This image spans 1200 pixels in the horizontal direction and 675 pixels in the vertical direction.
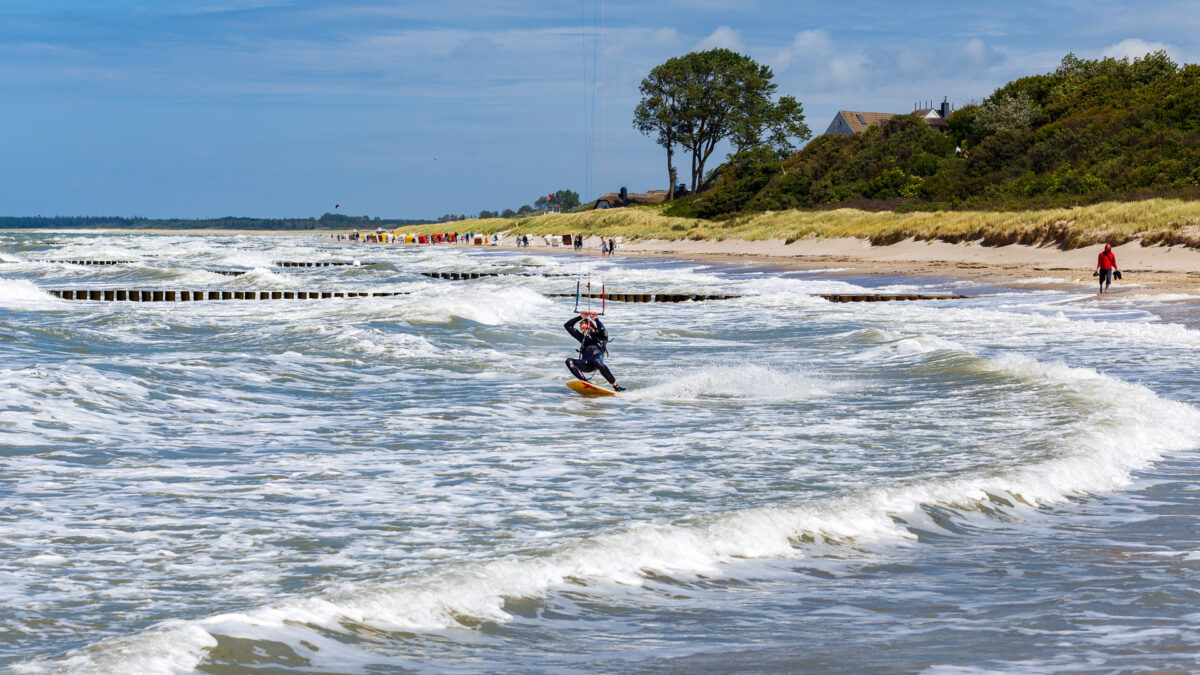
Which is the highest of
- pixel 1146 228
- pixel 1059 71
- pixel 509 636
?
pixel 1059 71

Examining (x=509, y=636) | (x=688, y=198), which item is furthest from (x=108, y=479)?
(x=688, y=198)

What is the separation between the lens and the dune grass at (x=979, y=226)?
41.4 metres

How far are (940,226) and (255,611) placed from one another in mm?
52399

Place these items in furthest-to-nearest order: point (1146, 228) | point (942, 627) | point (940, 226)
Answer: point (940, 226) < point (1146, 228) < point (942, 627)

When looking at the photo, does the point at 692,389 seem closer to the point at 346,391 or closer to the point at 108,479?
the point at 346,391

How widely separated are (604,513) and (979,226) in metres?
46.4

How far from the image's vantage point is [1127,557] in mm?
7449

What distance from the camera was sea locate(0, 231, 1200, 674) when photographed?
5930mm

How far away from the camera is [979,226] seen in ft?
168

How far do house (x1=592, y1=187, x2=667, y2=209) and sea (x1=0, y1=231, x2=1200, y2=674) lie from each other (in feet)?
382

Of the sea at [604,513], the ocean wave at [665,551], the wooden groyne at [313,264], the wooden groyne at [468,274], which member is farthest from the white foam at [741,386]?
the wooden groyne at [313,264]

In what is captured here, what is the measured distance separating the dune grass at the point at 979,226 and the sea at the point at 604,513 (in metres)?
24.5

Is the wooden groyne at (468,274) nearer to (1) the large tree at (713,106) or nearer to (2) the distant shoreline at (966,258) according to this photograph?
(2) the distant shoreline at (966,258)

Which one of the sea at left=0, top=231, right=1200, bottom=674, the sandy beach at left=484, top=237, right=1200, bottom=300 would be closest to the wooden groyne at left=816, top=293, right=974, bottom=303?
the sandy beach at left=484, top=237, right=1200, bottom=300
